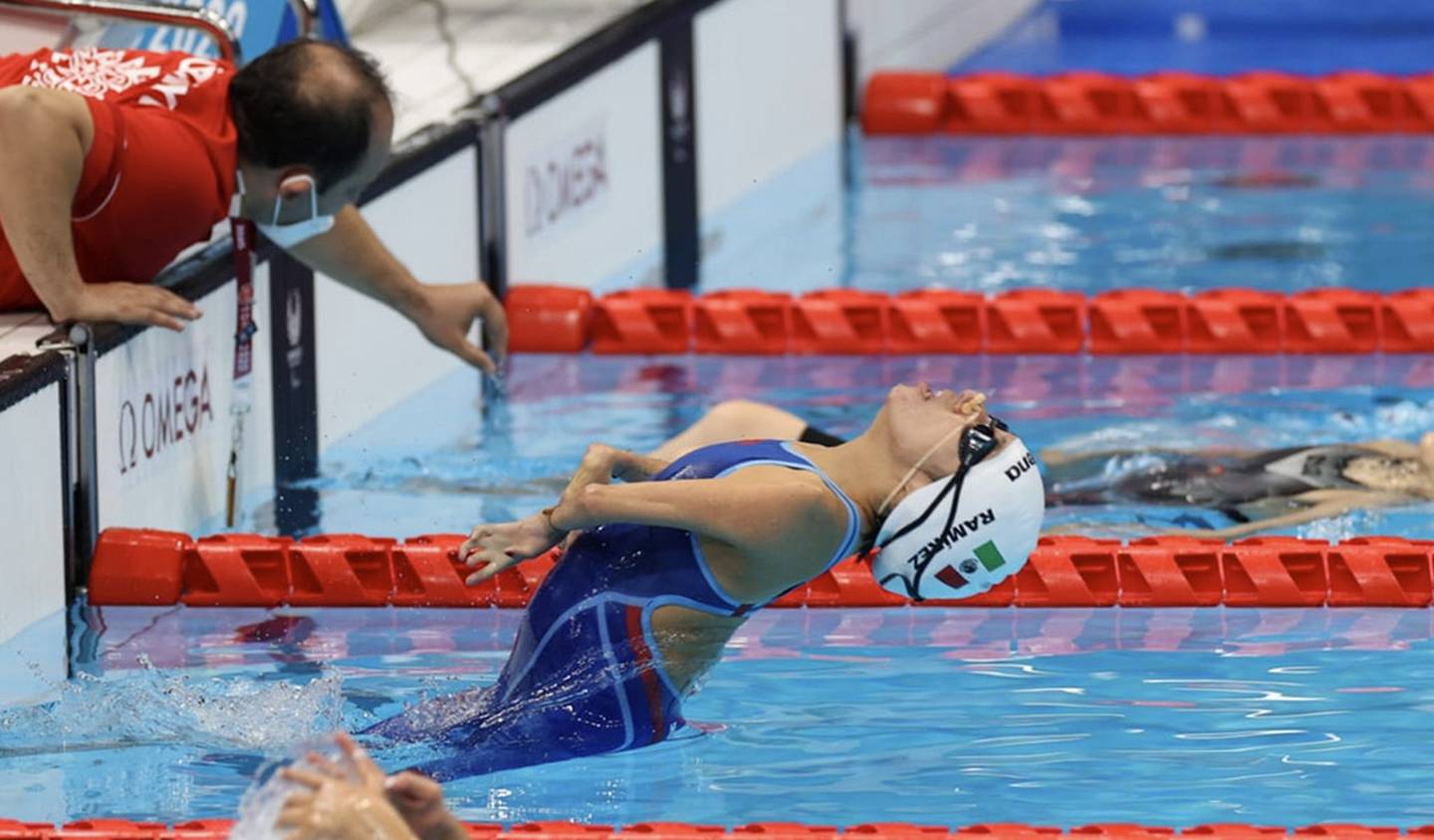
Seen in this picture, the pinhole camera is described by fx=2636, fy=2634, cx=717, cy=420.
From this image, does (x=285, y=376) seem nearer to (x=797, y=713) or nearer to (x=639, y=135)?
(x=797, y=713)

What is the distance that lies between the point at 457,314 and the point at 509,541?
→ 5.43ft

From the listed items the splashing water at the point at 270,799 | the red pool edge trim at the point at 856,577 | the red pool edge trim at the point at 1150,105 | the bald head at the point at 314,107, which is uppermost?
the bald head at the point at 314,107

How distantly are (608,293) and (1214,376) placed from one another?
69.1 inches

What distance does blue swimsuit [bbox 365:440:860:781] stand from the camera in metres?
4.00

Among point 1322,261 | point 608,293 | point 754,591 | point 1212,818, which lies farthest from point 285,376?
point 1322,261

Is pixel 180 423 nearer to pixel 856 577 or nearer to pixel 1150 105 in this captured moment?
pixel 856 577

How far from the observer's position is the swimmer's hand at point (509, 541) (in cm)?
384

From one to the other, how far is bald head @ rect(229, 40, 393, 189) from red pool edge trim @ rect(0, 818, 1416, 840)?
5.07 feet

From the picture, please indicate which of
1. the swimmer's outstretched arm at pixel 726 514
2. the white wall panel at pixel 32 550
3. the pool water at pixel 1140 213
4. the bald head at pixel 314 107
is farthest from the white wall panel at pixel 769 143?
the swimmer's outstretched arm at pixel 726 514

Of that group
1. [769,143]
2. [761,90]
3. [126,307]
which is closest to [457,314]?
[126,307]

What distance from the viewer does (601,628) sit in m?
4.02

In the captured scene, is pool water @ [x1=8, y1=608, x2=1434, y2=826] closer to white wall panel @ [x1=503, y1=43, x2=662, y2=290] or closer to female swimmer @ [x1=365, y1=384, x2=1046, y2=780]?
female swimmer @ [x1=365, y1=384, x2=1046, y2=780]

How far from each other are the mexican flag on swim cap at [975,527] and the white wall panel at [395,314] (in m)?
2.44

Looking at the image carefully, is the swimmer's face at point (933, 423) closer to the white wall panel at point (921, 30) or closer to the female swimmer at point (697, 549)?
the female swimmer at point (697, 549)
